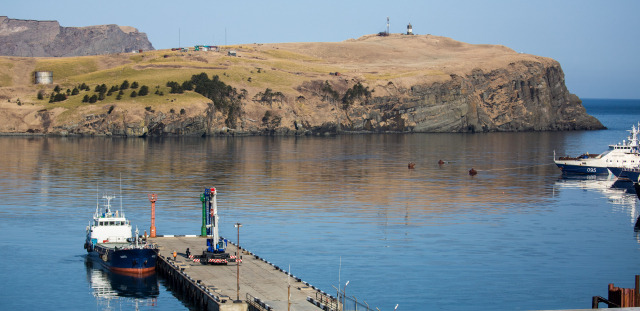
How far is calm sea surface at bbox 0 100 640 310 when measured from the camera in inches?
2400

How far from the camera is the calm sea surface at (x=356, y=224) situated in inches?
2400

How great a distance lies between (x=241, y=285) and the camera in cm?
5512

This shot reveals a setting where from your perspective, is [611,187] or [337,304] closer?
[337,304]

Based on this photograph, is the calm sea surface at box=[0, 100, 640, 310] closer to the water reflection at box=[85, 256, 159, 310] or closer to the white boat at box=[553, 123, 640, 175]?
the water reflection at box=[85, 256, 159, 310]

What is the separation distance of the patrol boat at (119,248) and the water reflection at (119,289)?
68cm

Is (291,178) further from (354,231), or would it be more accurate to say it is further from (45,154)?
(45,154)

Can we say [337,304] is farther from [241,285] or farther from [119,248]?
[119,248]

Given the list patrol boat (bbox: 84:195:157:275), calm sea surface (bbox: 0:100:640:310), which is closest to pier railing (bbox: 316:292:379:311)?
calm sea surface (bbox: 0:100:640:310)

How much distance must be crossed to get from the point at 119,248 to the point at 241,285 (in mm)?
15303

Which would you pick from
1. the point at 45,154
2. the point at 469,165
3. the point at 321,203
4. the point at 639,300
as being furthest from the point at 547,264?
the point at 45,154

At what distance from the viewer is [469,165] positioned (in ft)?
497

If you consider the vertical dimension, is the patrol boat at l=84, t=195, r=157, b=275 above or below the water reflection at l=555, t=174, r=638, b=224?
below

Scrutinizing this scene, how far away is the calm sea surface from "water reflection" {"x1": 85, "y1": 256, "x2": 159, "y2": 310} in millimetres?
155

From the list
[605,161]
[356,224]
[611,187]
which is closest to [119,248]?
[356,224]
